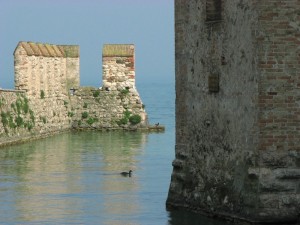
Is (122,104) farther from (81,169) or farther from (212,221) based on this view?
(212,221)

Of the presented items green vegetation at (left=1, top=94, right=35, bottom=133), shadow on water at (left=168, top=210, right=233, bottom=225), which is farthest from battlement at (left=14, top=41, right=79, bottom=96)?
shadow on water at (left=168, top=210, right=233, bottom=225)

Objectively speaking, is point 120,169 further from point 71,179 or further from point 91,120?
point 91,120

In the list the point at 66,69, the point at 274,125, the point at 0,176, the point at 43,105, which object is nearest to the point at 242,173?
the point at 274,125

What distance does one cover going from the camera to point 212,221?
63.6 feet

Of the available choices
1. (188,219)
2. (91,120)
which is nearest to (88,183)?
(188,219)

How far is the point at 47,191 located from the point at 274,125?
25.9ft

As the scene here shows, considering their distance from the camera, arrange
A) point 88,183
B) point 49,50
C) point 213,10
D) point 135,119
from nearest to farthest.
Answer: point 213,10, point 88,183, point 49,50, point 135,119

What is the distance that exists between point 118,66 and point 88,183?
21773 mm

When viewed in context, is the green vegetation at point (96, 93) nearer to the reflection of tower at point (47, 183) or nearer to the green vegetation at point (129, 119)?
the green vegetation at point (129, 119)

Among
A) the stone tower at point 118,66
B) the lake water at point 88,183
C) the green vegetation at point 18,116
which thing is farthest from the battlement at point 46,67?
the lake water at point 88,183

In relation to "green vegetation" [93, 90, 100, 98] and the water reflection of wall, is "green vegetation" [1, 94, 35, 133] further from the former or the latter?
"green vegetation" [93, 90, 100, 98]

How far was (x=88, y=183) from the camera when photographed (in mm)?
26234

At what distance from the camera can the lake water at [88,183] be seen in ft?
67.8

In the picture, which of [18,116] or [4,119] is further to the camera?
[18,116]
